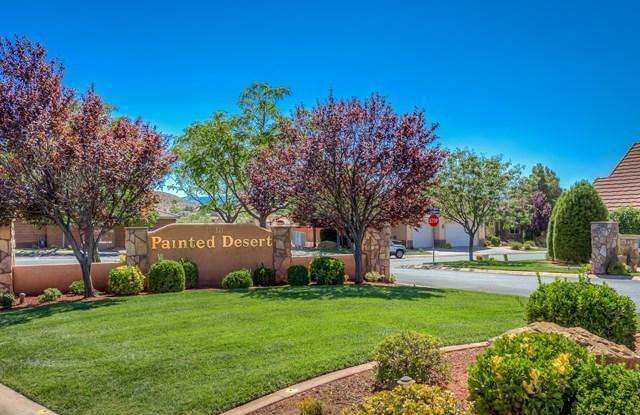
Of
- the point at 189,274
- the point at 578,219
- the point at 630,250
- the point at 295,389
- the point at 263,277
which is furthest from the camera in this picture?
the point at 578,219

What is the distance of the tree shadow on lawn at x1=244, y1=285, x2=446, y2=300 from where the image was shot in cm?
1252

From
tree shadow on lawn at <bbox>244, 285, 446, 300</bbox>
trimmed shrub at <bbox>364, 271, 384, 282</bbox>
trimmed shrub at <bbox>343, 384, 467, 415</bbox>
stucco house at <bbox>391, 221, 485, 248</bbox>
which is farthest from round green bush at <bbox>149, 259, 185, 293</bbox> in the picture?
stucco house at <bbox>391, 221, 485, 248</bbox>

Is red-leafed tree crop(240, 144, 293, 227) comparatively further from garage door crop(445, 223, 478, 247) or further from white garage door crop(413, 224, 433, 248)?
garage door crop(445, 223, 478, 247)

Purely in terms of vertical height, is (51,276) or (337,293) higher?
Answer: (51,276)

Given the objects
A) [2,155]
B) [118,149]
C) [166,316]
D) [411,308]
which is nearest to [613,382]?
[411,308]

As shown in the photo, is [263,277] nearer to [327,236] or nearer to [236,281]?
[236,281]

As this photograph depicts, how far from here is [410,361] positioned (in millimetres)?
5480

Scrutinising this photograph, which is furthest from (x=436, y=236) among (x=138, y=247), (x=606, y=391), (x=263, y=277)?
(x=606, y=391)

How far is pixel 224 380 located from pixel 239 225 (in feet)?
35.7

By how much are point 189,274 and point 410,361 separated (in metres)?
10.9

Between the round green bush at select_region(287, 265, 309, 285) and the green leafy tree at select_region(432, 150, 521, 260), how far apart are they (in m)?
14.9

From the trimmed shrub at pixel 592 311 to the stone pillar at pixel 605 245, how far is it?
1625 cm

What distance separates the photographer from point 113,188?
13156 millimetres

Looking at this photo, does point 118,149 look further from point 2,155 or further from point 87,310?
point 87,310
